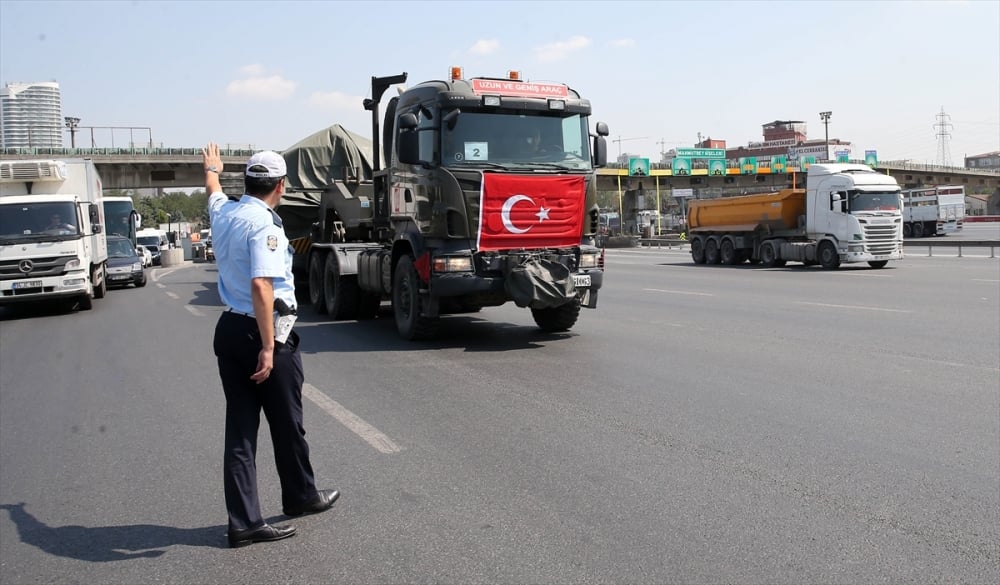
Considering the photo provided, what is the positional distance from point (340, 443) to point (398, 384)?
2.29 m

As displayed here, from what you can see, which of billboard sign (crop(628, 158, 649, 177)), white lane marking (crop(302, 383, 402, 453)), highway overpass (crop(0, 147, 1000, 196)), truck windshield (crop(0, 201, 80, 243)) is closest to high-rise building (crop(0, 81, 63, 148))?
highway overpass (crop(0, 147, 1000, 196))

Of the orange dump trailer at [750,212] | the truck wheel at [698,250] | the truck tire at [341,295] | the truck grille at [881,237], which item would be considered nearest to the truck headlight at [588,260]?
the truck tire at [341,295]

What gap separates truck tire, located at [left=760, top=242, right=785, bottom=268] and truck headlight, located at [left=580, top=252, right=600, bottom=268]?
21.0 metres

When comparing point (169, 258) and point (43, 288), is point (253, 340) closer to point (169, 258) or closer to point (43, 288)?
point (43, 288)

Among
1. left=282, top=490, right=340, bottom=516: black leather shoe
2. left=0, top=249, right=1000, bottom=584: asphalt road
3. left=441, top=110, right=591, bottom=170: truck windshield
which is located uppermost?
left=441, top=110, right=591, bottom=170: truck windshield

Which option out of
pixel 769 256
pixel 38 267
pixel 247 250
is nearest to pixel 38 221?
pixel 38 267

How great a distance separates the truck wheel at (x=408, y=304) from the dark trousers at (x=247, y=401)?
6800 mm

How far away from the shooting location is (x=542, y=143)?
11.4 m

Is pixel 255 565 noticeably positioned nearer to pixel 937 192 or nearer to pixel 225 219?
pixel 225 219

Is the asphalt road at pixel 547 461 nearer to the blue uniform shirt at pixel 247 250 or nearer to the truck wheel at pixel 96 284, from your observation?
the blue uniform shirt at pixel 247 250

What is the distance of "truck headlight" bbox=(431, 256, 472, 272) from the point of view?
10883mm

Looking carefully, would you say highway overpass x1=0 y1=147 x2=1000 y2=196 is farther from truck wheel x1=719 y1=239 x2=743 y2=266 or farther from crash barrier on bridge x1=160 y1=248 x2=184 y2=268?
crash barrier on bridge x1=160 y1=248 x2=184 y2=268

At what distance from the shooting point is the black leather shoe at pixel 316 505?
16.0ft

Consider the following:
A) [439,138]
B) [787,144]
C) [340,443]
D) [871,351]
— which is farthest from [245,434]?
[787,144]
